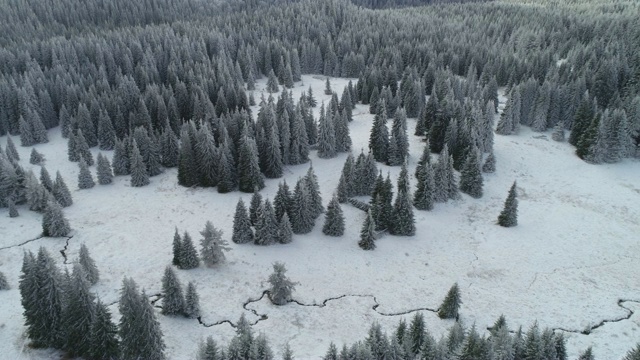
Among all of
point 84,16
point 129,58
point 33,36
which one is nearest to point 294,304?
point 129,58

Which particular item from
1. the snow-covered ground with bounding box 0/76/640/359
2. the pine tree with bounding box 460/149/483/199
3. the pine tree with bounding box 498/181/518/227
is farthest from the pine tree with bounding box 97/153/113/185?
the pine tree with bounding box 498/181/518/227

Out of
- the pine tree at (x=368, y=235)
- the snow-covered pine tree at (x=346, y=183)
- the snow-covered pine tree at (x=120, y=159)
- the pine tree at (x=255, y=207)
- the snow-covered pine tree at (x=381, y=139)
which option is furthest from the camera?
the snow-covered pine tree at (x=120, y=159)

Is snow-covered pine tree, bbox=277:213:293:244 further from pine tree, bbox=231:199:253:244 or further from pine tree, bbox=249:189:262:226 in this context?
pine tree, bbox=231:199:253:244

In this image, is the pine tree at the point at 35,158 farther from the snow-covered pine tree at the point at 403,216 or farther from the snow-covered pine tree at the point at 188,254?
the snow-covered pine tree at the point at 403,216

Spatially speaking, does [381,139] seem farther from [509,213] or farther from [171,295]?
[171,295]

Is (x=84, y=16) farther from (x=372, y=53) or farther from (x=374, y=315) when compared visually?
(x=374, y=315)

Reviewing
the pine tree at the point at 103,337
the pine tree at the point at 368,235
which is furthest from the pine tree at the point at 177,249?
the pine tree at the point at 368,235
